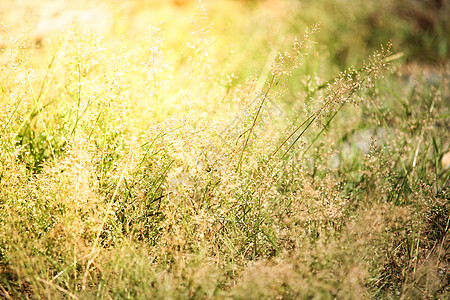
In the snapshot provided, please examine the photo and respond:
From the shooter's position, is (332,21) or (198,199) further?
(332,21)

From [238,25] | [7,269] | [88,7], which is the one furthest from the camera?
[238,25]

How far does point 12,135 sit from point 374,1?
4009 mm

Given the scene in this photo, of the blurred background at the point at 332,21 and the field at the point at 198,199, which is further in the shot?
the blurred background at the point at 332,21

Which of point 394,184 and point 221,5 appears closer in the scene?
point 394,184

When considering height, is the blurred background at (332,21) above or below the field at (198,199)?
above

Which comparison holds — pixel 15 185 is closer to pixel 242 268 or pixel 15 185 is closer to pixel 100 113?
pixel 100 113

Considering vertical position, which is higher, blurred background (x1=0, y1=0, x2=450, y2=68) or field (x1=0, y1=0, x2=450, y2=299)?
blurred background (x1=0, y1=0, x2=450, y2=68)

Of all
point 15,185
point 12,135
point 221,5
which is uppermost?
point 221,5

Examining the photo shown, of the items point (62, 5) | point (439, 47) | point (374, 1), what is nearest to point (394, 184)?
point (62, 5)

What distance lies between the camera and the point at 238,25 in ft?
13.0

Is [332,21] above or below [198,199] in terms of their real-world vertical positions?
above

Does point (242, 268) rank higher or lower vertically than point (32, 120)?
lower

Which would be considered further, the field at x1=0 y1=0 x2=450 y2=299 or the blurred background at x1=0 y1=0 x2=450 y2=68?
the blurred background at x1=0 y1=0 x2=450 y2=68

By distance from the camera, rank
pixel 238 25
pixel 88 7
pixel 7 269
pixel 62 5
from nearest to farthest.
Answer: pixel 7 269
pixel 88 7
pixel 62 5
pixel 238 25
